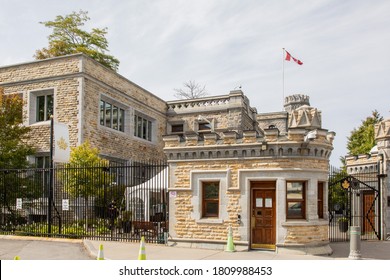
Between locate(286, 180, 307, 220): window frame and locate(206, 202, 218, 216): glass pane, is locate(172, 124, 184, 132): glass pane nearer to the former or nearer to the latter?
locate(206, 202, 218, 216): glass pane

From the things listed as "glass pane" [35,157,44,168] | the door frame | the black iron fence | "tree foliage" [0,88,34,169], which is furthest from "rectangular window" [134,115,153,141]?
the door frame

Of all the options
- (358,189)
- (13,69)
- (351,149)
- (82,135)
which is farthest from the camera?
(351,149)

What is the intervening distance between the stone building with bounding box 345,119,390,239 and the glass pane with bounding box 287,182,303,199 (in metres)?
6.55

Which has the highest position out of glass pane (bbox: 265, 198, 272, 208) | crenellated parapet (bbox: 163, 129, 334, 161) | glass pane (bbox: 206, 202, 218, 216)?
crenellated parapet (bbox: 163, 129, 334, 161)

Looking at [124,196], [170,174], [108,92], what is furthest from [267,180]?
[108,92]

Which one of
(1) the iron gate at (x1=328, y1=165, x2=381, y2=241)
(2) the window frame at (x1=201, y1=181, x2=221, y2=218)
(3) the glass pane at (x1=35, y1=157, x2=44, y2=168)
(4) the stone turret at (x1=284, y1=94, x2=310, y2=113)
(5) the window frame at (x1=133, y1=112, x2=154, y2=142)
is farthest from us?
(4) the stone turret at (x1=284, y1=94, x2=310, y2=113)

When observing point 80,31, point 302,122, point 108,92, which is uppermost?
point 80,31

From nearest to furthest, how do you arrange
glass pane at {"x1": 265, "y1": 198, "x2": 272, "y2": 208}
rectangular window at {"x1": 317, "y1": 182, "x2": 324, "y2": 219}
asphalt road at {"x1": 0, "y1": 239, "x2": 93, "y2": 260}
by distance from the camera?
1. asphalt road at {"x1": 0, "y1": 239, "x2": 93, "y2": 260}
2. glass pane at {"x1": 265, "y1": 198, "x2": 272, "y2": 208}
3. rectangular window at {"x1": 317, "y1": 182, "x2": 324, "y2": 219}

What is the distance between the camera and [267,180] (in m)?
13.3

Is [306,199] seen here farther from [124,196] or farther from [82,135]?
[82,135]

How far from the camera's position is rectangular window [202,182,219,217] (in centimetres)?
1409

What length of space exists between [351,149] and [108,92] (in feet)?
90.1

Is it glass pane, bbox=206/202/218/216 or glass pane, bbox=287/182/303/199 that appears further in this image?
glass pane, bbox=206/202/218/216
